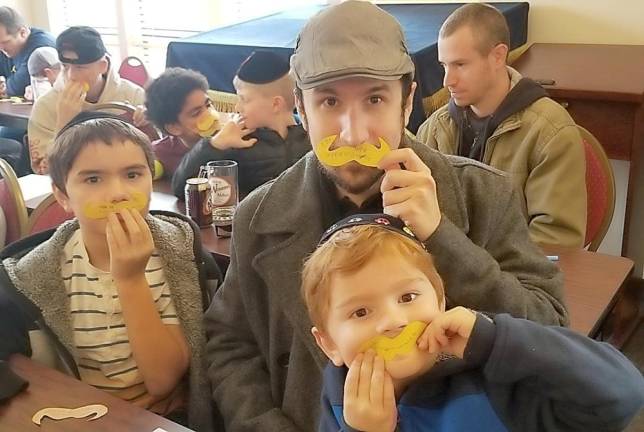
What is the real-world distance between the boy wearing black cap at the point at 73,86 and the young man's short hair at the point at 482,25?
1783 mm

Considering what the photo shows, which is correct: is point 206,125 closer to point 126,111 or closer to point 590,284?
point 126,111

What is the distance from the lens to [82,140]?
153cm

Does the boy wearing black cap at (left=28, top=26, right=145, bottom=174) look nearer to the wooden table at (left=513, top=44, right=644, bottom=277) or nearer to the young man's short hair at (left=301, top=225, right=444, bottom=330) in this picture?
the wooden table at (left=513, top=44, right=644, bottom=277)

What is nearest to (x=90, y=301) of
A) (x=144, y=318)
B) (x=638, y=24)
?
(x=144, y=318)

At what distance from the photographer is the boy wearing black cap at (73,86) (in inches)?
136

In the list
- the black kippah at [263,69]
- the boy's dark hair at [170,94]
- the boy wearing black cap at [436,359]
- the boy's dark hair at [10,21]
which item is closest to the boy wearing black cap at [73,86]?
the boy's dark hair at [170,94]

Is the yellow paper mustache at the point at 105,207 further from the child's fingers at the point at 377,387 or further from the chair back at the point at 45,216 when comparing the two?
the child's fingers at the point at 377,387

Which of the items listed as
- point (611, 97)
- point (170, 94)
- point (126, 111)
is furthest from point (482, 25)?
point (126, 111)

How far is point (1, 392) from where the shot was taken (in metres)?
1.24

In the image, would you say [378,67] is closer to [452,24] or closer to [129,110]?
[452,24]

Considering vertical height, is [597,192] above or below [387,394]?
below

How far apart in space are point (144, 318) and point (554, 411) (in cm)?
85

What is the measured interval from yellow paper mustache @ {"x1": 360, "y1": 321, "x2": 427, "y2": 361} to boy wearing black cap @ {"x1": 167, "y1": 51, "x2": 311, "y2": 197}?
148 cm

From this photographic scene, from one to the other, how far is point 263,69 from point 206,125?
1.36ft
